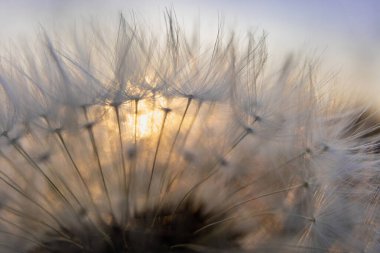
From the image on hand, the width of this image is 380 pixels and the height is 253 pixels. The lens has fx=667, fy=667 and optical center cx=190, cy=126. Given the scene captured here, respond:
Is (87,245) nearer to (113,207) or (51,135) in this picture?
(113,207)

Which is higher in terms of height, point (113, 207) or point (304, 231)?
point (113, 207)

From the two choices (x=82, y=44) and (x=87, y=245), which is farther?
(x=82, y=44)

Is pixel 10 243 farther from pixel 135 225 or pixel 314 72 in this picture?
pixel 314 72

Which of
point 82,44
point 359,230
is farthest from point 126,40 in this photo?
point 359,230

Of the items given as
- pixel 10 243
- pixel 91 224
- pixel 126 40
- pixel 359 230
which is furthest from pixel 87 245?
pixel 359 230

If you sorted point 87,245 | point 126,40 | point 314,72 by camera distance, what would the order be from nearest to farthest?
1. point 87,245
2. point 126,40
3. point 314,72

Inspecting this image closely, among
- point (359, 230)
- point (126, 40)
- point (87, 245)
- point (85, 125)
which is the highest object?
point (126, 40)

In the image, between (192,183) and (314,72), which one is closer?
(192,183)

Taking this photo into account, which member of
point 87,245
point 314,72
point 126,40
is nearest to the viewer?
point 87,245

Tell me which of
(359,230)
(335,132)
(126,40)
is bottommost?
(359,230)
